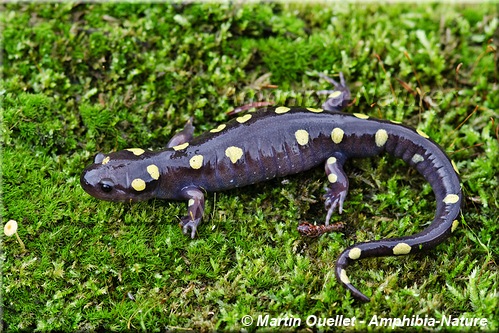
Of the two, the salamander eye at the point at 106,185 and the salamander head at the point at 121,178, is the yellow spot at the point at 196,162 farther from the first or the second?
the salamander eye at the point at 106,185

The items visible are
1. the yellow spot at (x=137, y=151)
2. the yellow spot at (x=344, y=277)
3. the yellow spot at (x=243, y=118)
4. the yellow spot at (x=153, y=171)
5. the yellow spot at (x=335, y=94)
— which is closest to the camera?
the yellow spot at (x=344, y=277)

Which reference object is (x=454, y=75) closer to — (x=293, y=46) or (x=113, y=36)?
(x=293, y=46)

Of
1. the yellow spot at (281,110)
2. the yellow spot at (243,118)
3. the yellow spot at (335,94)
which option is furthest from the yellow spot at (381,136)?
the yellow spot at (243,118)

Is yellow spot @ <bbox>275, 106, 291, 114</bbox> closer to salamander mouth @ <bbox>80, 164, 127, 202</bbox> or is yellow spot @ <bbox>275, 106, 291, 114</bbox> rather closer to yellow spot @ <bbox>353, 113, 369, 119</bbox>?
yellow spot @ <bbox>353, 113, 369, 119</bbox>

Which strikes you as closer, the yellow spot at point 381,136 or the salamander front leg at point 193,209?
the salamander front leg at point 193,209

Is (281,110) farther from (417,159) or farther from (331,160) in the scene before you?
(417,159)

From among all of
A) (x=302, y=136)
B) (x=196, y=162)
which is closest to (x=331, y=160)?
(x=302, y=136)

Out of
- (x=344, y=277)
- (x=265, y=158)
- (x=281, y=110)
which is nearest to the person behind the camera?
(x=344, y=277)
